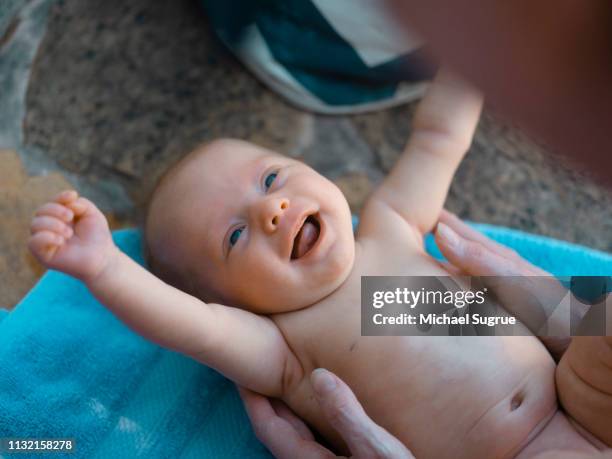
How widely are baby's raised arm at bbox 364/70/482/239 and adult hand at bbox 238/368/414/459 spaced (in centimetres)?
38

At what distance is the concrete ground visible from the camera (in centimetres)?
159

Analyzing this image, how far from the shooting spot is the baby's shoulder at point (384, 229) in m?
1.23

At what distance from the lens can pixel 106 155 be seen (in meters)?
1.74

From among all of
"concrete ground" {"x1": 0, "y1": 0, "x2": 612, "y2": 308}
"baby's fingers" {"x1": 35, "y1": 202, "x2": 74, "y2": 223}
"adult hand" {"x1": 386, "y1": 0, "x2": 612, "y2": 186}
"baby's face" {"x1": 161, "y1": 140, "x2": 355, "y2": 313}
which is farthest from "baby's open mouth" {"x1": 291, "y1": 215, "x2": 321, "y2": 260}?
"adult hand" {"x1": 386, "y1": 0, "x2": 612, "y2": 186}

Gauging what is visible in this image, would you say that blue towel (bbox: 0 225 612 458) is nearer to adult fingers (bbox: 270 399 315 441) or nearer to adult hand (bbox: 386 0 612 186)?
adult fingers (bbox: 270 399 315 441)

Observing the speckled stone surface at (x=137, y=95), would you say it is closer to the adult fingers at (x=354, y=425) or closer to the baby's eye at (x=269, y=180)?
the baby's eye at (x=269, y=180)

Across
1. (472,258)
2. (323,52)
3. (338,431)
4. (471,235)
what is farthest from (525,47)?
(323,52)

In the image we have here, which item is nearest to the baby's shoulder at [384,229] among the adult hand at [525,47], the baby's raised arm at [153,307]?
the baby's raised arm at [153,307]

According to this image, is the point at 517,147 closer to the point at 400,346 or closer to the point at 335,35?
the point at 335,35

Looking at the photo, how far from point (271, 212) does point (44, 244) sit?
335mm

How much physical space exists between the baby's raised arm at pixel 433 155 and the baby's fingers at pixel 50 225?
598 millimetres

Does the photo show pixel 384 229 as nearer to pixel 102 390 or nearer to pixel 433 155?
pixel 433 155

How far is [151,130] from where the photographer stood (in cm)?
181

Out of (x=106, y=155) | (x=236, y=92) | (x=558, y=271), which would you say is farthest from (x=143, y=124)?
(x=558, y=271)
